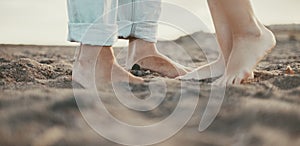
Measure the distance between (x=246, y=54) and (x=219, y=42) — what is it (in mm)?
113

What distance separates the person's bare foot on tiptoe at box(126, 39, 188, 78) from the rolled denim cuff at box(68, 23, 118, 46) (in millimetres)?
261

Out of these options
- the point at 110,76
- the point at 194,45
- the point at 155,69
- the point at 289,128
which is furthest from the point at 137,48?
the point at 289,128

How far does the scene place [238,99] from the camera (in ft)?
1.93

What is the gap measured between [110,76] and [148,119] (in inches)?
19.1

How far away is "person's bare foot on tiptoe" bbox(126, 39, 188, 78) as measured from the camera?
131 centimetres

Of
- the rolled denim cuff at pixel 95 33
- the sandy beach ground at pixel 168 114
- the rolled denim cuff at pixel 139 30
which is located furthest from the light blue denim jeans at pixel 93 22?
the sandy beach ground at pixel 168 114

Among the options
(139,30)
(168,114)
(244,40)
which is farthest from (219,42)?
(168,114)

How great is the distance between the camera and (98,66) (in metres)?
1.04

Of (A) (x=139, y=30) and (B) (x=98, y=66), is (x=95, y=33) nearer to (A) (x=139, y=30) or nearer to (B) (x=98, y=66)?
(B) (x=98, y=66)

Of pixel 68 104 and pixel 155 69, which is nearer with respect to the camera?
pixel 68 104

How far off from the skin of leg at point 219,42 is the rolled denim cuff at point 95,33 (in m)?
0.18

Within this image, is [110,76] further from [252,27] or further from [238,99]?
[238,99]

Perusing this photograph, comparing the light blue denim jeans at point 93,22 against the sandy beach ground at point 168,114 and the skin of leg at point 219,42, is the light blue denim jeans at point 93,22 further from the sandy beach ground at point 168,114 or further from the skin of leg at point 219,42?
the sandy beach ground at point 168,114

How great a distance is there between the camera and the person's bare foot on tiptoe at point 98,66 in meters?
1.04
